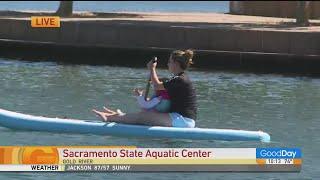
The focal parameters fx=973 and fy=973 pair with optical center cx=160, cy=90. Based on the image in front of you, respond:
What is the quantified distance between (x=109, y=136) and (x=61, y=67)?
14191mm

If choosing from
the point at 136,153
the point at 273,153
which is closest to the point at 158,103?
the point at 136,153

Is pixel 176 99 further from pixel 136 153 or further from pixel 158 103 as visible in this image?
pixel 136 153

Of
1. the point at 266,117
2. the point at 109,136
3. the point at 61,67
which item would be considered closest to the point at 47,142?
the point at 109,136

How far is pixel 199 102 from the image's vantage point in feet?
74.9

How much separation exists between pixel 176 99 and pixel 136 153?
2.32 m

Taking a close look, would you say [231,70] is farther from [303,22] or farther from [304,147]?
[304,147]

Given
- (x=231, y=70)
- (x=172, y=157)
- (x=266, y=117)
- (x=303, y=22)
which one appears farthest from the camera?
(x=303, y=22)

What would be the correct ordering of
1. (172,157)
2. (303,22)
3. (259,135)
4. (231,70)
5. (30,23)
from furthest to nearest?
1. (303,22)
2. (30,23)
3. (231,70)
4. (259,135)
5. (172,157)

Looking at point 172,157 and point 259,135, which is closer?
point 172,157

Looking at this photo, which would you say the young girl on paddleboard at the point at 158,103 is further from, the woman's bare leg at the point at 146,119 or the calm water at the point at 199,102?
the calm water at the point at 199,102

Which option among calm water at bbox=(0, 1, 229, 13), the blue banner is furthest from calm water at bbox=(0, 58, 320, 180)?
calm water at bbox=(0, 1, 229, 13)

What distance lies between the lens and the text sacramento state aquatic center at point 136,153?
13547mm

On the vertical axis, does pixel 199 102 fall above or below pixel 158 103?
below

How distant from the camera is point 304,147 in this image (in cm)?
1655
